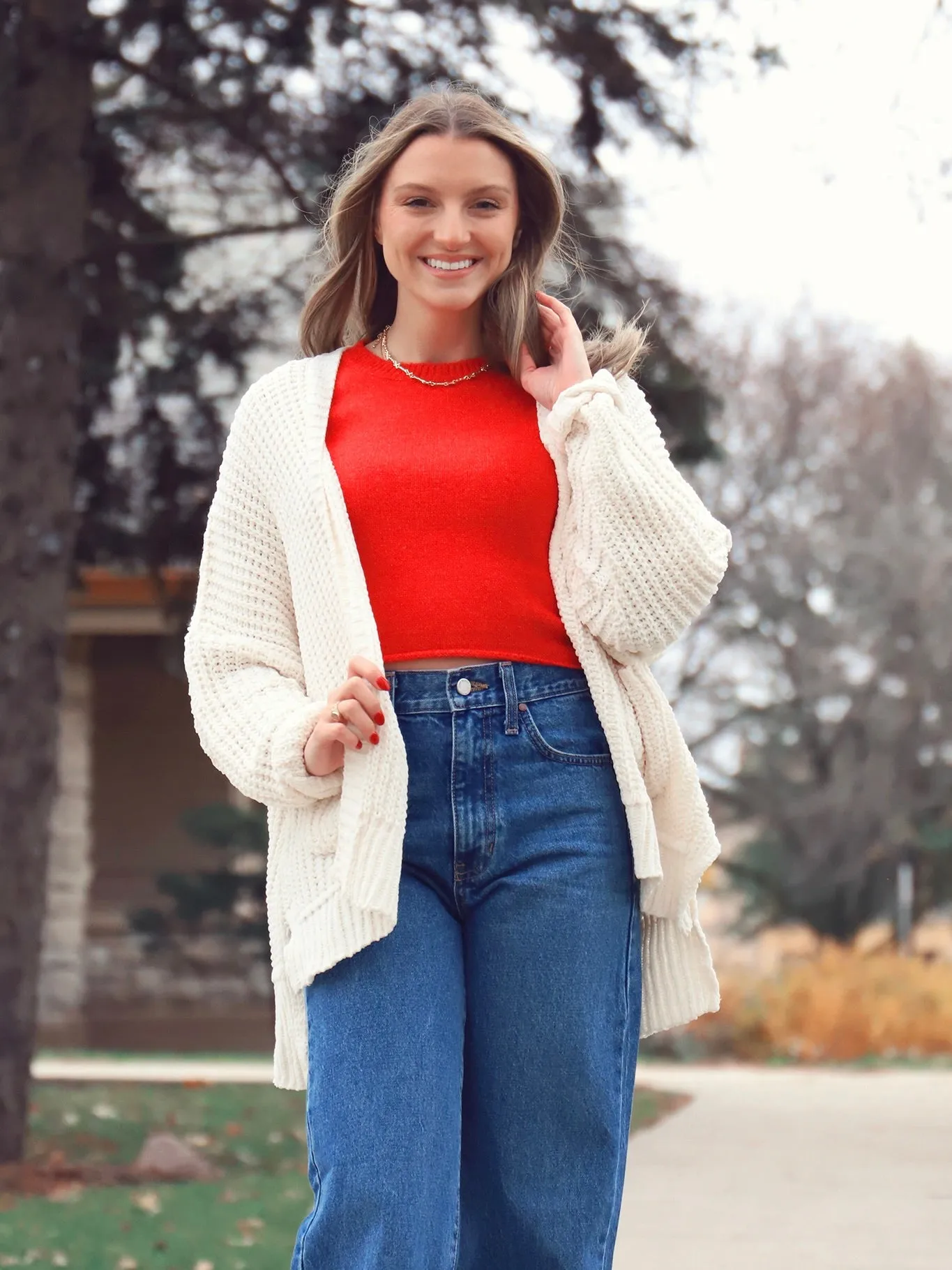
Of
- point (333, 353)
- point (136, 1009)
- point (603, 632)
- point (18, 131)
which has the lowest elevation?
point (136, 1009)

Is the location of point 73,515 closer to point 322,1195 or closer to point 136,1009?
point 322,1195

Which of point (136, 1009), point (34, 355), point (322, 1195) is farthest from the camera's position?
point (136, 1009)

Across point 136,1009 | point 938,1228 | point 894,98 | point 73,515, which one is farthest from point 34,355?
point 136,1009

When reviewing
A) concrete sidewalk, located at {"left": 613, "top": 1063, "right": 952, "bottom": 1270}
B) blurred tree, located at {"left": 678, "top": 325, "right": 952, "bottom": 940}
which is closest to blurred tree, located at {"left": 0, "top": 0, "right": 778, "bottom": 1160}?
concrete sidewalk, located at {"left": 613, "top": 1063, "right": 952, "bottom": 1270}

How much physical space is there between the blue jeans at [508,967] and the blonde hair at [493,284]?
22.6 inches

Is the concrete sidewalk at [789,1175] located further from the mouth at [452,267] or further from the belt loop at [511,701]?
the mouth at [452,267]

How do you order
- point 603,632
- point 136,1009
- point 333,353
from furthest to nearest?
point 136,1009 → point 333,353 → point 603,632

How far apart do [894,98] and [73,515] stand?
3601 millimetres

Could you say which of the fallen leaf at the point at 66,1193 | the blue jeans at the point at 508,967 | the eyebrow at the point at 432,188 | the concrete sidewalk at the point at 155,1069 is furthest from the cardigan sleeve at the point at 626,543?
the concrete sidewalk at the point at 155,1069

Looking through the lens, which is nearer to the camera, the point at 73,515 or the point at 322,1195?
the point at 322,1195

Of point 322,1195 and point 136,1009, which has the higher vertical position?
point 322,1195

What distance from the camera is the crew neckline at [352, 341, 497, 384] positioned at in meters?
2.93

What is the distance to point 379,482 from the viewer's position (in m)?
2.73

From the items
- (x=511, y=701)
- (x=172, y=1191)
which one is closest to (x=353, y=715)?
(x=511, y=701)
